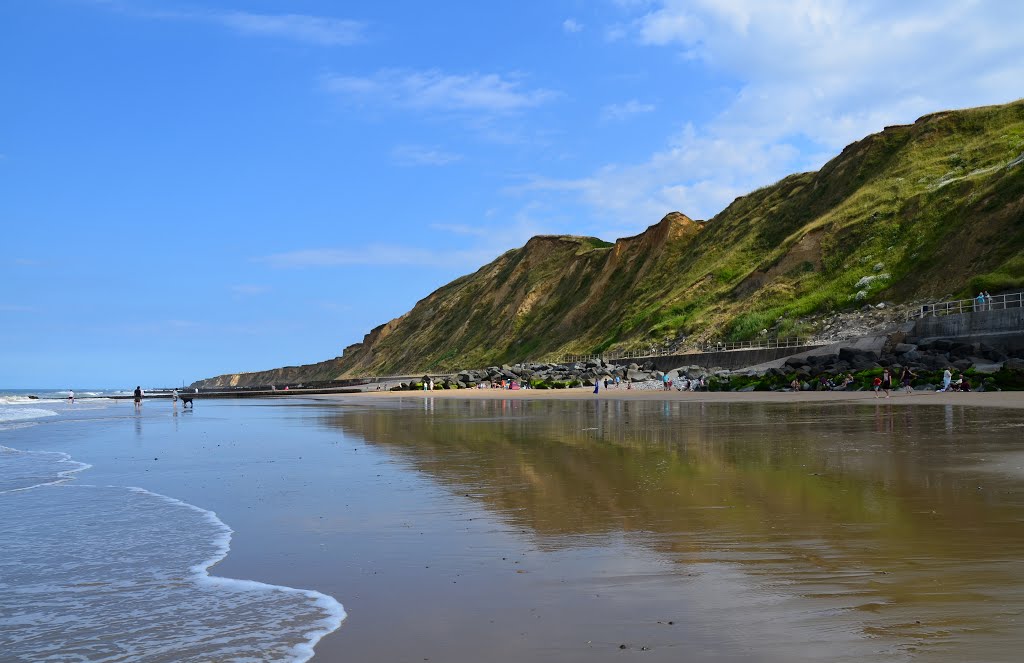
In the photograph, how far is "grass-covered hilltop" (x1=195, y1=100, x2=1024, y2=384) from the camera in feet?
192

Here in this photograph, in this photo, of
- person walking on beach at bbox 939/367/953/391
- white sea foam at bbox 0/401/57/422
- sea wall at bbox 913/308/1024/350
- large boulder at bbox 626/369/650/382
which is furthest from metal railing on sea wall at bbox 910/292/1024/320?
white sea foam at bbox 0/401/57/422

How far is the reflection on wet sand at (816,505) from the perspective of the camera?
17.1ft

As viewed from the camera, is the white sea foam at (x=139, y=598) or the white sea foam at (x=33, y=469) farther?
the white sea foam at (x=33, y=469)

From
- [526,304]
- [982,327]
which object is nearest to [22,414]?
[982,327]

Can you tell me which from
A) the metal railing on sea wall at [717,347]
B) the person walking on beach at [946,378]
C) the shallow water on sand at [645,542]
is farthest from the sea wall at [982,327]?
the shallow water on sand at [645,542]

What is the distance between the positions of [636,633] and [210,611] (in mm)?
3043

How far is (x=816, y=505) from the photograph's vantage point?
890cm

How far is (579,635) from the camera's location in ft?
16.0

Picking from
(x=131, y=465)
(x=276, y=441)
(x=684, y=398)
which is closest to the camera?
(x=131, y=465)

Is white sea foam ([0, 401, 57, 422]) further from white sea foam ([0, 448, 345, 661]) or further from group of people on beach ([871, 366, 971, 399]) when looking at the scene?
group of people on beach ([871, 366, 971, 399])

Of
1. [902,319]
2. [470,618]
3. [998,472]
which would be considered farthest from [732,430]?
[902,319]

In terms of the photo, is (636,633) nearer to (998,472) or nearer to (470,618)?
(470,618)

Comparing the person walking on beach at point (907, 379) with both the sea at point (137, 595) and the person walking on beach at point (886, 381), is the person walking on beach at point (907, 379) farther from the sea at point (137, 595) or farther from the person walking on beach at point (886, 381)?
the sea at point (137, 595)

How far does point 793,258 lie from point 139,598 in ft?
239
